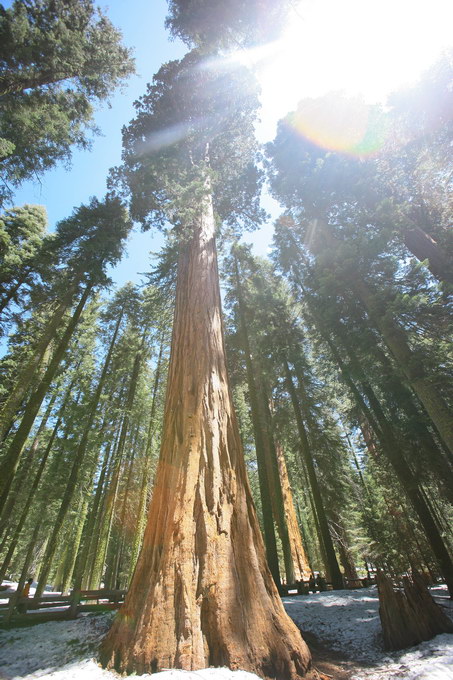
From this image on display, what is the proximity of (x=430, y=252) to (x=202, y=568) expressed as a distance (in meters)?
9.35

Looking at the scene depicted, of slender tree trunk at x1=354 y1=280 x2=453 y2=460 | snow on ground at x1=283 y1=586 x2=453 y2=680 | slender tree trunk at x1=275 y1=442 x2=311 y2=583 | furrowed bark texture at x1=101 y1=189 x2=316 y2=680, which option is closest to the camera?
furrowed bark texture at x1=101 y1=189 x2=316 y2=680

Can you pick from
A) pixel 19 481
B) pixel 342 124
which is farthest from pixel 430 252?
pixel 19 481

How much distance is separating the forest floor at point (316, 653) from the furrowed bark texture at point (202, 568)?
18cm

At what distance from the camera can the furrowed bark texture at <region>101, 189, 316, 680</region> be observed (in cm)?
225

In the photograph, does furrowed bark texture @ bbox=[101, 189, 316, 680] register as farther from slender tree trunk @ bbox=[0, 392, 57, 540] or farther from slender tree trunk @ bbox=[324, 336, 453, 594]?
slender tree trunk @ bbox=[0, 392, 57, 540]

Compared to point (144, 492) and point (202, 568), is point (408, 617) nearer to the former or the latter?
point (202, 568)

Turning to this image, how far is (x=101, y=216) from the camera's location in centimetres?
1049

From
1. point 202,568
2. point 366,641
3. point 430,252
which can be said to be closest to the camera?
point 202,568

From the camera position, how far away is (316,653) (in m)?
3.52

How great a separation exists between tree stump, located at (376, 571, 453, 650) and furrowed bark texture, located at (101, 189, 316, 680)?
1725 millimetres

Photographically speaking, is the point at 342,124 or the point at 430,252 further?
the point at 342,124

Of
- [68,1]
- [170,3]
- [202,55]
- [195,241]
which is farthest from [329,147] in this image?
[68,1]

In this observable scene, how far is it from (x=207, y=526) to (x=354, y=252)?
7.16 meters

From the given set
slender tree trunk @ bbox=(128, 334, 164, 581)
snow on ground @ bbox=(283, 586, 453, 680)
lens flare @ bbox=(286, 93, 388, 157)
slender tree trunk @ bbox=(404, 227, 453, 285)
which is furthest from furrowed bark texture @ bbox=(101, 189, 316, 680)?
lens flare @ bbox=(286, 93, 388, 157)
